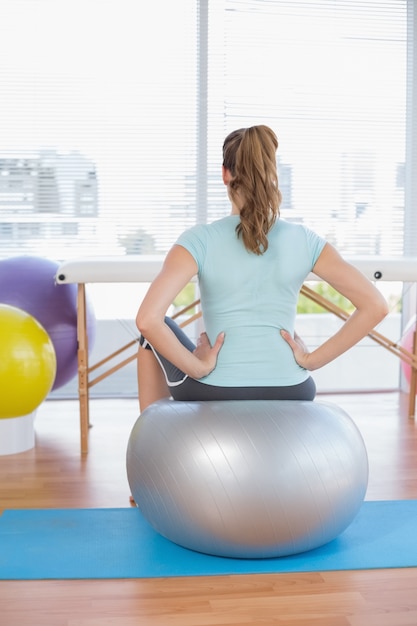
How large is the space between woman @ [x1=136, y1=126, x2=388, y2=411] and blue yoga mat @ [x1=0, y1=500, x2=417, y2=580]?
387mm

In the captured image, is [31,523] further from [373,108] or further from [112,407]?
[373,108]

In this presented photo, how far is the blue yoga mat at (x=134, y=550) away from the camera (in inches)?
76.2

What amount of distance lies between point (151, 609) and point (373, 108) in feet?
10.4

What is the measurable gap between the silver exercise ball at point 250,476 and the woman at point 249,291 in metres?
0.09

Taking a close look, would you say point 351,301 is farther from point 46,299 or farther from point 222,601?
point 46,299

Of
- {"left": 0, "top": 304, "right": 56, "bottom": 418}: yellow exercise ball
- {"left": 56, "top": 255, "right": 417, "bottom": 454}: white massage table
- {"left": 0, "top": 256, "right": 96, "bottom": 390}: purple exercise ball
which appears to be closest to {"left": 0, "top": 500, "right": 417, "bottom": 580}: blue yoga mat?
{"left": 0, "top": 304, "right": 56, "bottom": 418}: yellow exercise ball

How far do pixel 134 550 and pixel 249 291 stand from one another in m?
0.70

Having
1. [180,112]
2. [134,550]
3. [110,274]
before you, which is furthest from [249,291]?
[180,112]

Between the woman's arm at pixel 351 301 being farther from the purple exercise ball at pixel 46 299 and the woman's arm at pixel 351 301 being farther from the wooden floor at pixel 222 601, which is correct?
the purple exercise ball at pixel 46 299

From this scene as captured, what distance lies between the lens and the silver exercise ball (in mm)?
1886

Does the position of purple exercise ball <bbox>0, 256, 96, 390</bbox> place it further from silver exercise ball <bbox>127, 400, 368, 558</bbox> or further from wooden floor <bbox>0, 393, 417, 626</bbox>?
wooden floor <bbox>0, 393, 417, 626</bbox>

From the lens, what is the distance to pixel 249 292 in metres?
2.06

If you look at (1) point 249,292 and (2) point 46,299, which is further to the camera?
(2) point 46,299

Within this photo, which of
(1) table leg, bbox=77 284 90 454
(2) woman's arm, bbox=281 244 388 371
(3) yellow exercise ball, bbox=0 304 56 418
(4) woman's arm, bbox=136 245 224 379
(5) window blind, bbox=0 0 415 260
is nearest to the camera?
(4) woman's arm, bbox=136 245 224 379
